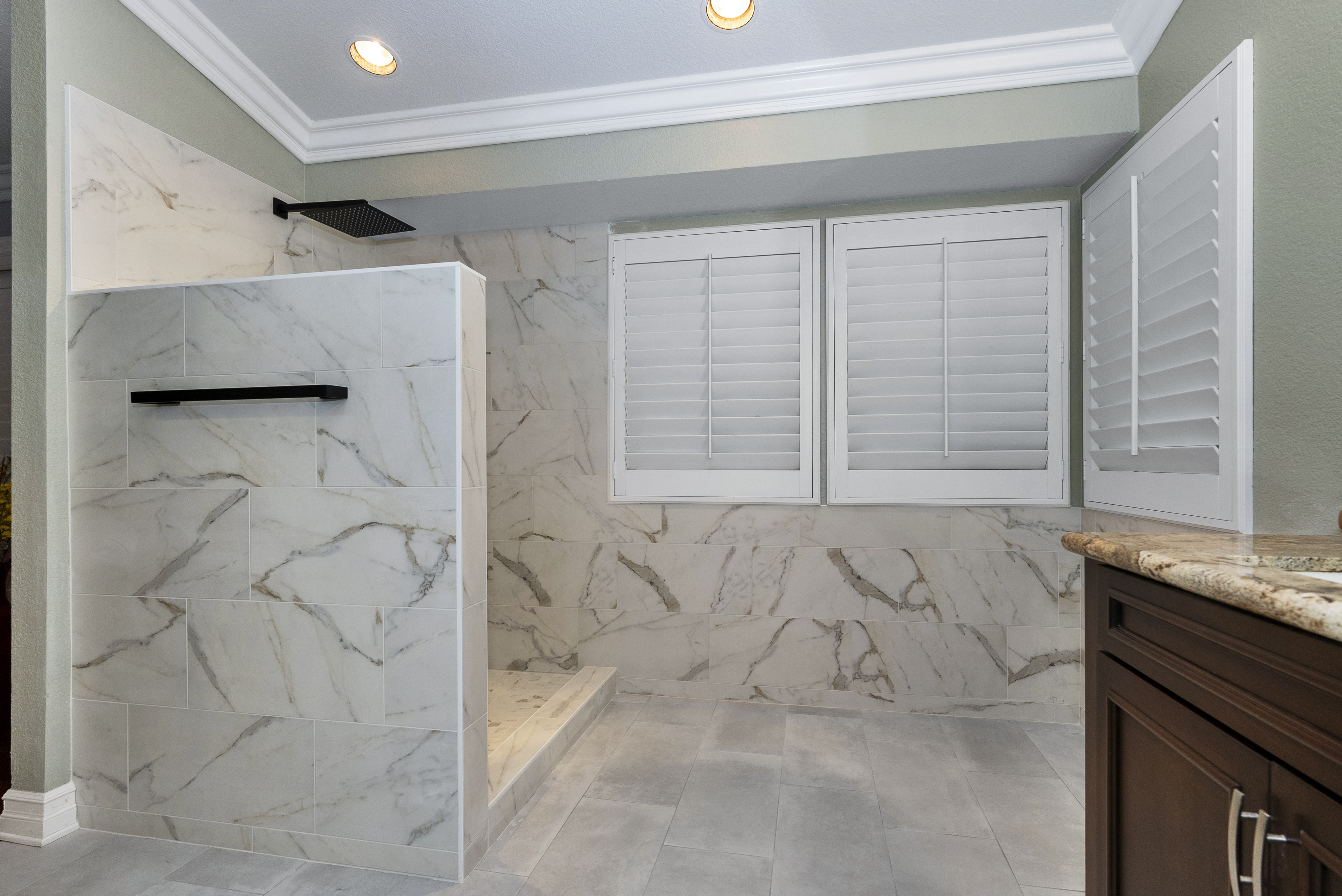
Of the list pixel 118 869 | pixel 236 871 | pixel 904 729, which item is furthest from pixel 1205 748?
pixel 118 869

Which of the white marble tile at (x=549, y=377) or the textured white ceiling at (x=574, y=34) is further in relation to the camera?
the white marble tile at (x=549, y=377)

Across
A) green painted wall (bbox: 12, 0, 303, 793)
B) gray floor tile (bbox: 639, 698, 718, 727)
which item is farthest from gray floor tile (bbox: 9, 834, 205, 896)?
gray floor tile (bbox: 639, 698, 718, 727)

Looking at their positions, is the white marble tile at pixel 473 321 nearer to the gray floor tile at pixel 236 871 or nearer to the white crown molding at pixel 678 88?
the white crown molding at pixel 678 88

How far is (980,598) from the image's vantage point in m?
2.68

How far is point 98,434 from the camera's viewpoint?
186 cm

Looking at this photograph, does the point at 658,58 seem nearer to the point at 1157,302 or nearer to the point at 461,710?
the point at 1157,302

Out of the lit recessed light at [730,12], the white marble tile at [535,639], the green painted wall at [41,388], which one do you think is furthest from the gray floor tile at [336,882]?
the lit recessed light at [730,12]

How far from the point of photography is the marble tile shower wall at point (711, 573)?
2666mm

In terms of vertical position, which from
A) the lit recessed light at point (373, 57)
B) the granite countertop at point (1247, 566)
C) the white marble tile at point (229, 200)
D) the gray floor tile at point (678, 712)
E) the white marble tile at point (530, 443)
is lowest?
the gray floor tile at point (678, 712)

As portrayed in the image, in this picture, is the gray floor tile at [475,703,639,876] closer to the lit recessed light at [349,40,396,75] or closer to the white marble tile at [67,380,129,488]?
the white marble tile at [67,380,129,488]

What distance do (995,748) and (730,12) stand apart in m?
2.56

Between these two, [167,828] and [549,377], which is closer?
[167,828]

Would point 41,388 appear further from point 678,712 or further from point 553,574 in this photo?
point 678,712

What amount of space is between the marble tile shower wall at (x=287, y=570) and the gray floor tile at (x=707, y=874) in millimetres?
472
